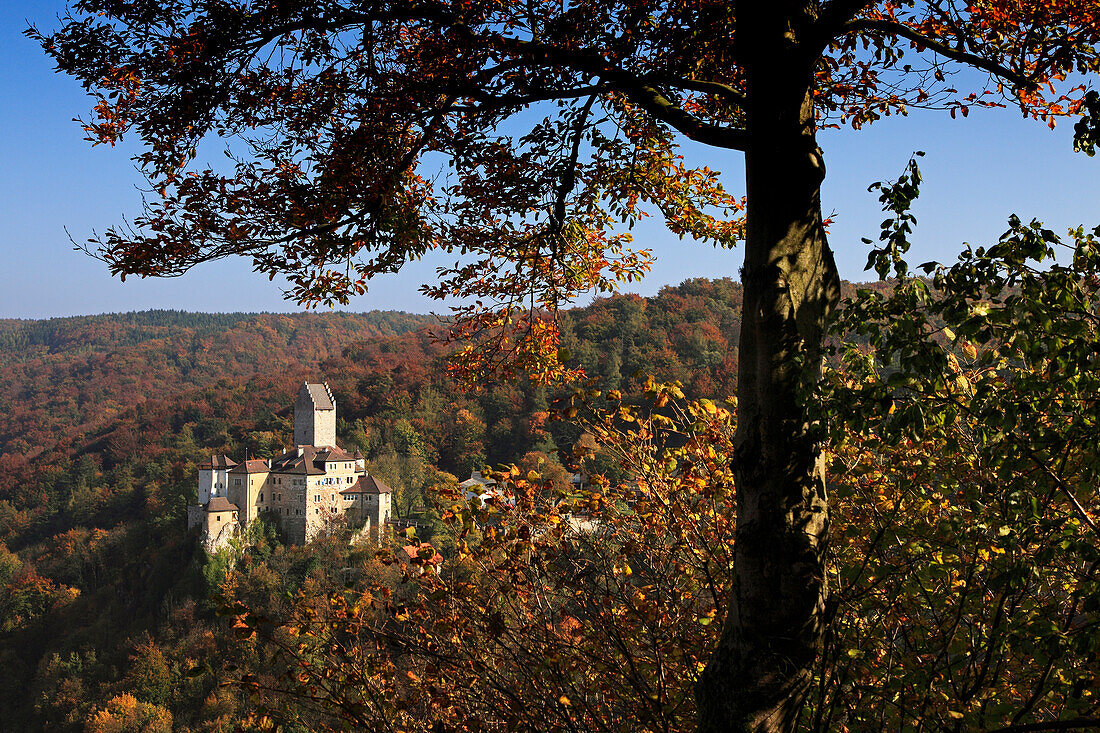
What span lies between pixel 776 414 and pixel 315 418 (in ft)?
134

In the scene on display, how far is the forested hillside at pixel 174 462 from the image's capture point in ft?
96.7

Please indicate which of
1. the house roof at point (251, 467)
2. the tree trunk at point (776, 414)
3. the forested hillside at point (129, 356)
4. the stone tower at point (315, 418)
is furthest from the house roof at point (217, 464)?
the tree trunk at point (776, 414)

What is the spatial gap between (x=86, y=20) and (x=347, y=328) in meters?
80.1

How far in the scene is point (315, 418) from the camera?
40.8 m

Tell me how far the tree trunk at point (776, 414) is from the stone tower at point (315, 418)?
133ft

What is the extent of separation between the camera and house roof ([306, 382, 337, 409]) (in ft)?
135

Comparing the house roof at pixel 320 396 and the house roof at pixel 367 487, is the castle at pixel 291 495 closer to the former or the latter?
the house roof at pixel 367 487

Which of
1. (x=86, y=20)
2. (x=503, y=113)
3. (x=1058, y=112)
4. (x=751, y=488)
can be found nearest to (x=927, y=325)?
(x=751, y=488)

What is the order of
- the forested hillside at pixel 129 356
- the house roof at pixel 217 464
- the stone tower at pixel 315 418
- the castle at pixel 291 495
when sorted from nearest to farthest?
the castle at pixel 291 495, the house roof at pixel 217 464, the stone tower at pixel 315 418, the forested hillside at pixel 129 356

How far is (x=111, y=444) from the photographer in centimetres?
4806

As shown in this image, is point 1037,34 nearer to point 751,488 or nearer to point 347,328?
point 751,488

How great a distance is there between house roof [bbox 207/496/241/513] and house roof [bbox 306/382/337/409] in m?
7.50

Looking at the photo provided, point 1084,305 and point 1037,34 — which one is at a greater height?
point 1037,34

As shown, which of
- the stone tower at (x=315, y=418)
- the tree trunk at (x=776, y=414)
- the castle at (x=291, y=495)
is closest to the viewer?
the tree trunk at (x=776, y=414)
